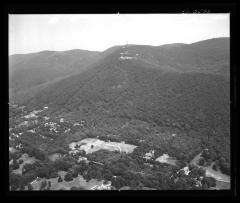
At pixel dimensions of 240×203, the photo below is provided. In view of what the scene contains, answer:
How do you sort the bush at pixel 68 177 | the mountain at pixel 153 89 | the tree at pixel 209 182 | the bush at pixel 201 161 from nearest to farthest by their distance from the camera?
the bush at pixel 68 177, the tree at pixel 209 182, the bush at pixel 201 161, the mountain at pixel 153 89

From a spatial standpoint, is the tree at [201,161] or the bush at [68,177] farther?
the tree at [201,161]

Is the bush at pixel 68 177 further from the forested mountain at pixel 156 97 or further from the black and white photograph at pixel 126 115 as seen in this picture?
the forested mountain at pixel 156 97

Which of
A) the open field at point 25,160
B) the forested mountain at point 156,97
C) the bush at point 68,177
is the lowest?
the open field at point 25,160

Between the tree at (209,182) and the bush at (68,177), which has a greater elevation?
the bush at (68,177)

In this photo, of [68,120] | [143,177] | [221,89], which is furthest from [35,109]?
[221,89]

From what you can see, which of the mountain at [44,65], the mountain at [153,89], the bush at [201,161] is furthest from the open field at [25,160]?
the mountain at [44,65]

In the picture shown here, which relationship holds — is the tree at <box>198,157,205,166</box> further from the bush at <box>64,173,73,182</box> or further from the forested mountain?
the bush at <box>64,173,73,182</box>

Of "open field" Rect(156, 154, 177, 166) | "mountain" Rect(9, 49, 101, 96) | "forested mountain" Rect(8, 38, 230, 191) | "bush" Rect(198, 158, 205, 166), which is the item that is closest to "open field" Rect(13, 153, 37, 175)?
"forested mountain" Rect(8, 38, 230, 191)
